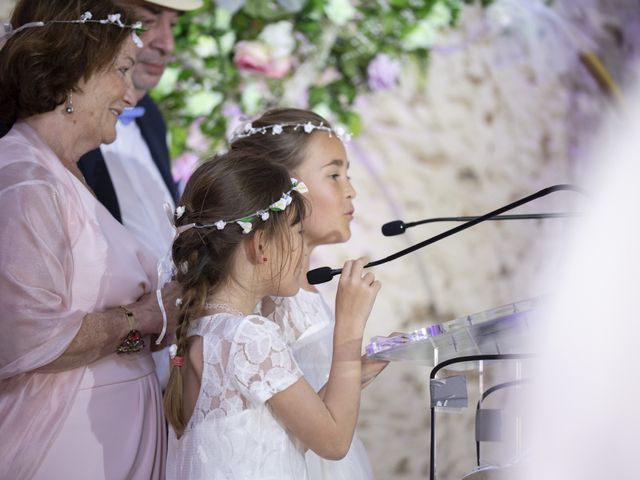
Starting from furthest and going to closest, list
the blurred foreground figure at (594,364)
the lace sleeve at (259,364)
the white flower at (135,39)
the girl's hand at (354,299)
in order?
the white flower at (135,39) < the girl's hand at (354,299) < the lace sleeve at (259,364) < the blurred foreground figure at (594,364)

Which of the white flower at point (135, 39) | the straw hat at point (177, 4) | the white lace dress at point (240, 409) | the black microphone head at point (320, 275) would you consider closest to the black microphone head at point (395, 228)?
the black microphone head at point (320, 275)

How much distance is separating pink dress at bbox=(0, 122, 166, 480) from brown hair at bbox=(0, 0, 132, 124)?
70 millimetres

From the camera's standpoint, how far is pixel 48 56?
69.5 inches

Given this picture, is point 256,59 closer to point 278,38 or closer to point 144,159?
point 278,38

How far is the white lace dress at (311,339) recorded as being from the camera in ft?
6.84

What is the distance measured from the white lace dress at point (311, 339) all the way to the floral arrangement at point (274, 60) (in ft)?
3.86

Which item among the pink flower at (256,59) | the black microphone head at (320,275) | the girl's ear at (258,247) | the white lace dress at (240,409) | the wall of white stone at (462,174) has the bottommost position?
the wall of white stone at (462,174)

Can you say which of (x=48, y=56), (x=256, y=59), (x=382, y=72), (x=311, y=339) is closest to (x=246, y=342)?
(x=311, y=339)

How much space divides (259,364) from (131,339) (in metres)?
0.32

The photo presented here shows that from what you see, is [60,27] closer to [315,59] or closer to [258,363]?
[258,363]

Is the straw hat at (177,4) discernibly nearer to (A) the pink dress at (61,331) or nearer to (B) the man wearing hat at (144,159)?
(B) the man wearing hat at (144,159)

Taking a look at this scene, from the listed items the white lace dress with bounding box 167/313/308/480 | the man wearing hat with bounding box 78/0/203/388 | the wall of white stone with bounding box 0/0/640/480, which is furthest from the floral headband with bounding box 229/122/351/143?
the wall of white stone with bounding box 0/0/640/480

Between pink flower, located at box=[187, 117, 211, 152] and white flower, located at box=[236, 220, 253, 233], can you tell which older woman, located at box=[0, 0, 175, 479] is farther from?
pink flower, located at box=[187, 117, 211, 152]

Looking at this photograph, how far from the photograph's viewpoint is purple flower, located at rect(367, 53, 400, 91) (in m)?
3.38
